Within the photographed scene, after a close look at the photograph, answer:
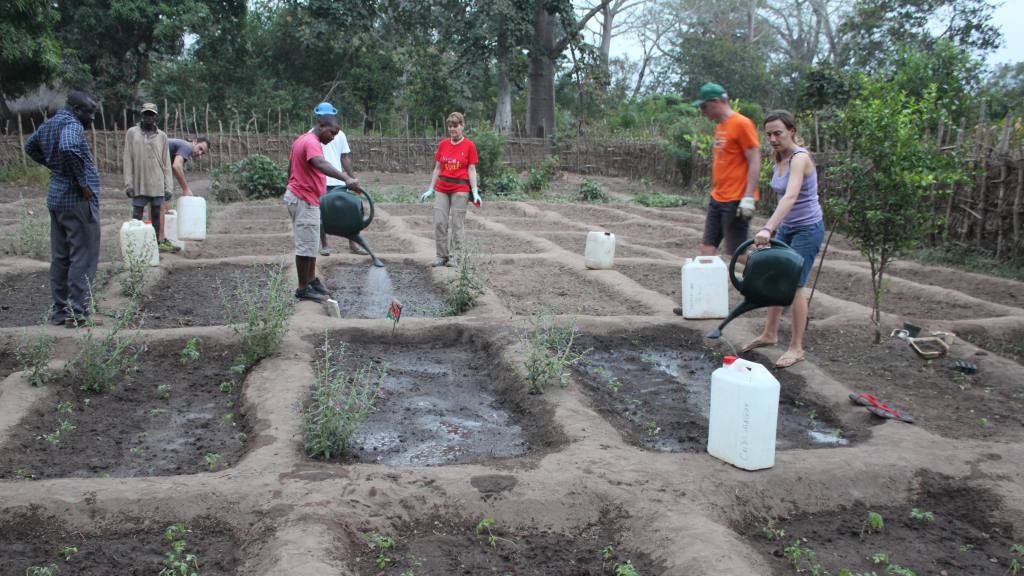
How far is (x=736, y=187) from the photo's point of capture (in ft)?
17.1

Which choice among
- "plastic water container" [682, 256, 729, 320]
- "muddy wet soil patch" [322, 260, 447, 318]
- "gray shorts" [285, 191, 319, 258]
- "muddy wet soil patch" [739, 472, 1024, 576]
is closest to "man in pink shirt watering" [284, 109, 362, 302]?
"gray shorts" [285, 191, 319, 258]

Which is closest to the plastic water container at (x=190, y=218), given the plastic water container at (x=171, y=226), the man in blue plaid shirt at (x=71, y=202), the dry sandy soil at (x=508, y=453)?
the plastic water container at (x=171, y=226)

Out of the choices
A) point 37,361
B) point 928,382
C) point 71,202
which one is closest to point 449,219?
point 71,202

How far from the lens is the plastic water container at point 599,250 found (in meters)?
6.94

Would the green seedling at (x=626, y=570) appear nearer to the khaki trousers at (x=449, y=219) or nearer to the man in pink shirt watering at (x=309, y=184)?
the man in pink shirt watering at (x=309, y=184)

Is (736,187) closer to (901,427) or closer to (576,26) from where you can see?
(901,427)

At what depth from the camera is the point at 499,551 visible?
8.64 feet

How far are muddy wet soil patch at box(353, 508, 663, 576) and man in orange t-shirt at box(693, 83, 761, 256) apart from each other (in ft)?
9.64

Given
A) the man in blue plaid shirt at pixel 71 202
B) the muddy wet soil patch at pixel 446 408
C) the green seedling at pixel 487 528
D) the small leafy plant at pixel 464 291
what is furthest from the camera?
the small leafy plant at pixel 464 291

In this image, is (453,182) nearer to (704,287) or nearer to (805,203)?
(704,287)

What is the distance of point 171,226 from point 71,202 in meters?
2.87

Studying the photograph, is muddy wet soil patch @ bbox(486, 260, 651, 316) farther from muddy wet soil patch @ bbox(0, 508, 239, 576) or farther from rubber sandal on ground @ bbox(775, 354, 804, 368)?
muddy wet soil patch @ bbox(0, 508, 239, 576)

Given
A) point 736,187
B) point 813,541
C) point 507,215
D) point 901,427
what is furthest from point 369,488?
point 507,215

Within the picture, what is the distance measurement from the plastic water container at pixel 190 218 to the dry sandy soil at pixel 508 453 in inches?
76.7
